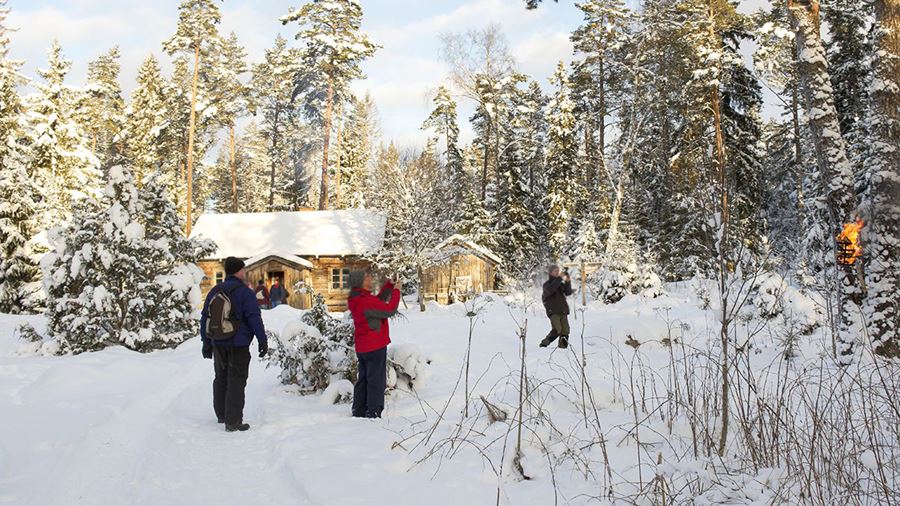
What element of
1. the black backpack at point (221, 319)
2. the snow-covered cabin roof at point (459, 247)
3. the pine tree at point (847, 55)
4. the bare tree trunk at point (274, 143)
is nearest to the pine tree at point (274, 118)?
the bare tree trunk at point (274, 143)

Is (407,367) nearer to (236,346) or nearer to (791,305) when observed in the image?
(236,346)

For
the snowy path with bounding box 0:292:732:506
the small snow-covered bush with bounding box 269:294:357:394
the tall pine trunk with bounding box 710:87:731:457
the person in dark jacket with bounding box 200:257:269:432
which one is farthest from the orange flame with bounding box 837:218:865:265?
the person in dark jacket with bounding box 200:257:269:432

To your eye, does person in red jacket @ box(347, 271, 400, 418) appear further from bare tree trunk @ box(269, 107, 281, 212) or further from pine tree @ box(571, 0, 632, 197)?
bare tree trunk @ box(269, 107, 281, 212)

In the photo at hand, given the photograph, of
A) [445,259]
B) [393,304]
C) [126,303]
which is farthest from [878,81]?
[445,259]

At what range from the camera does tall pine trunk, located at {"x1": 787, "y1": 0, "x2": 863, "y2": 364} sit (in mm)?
8008

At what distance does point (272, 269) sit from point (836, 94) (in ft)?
86.8

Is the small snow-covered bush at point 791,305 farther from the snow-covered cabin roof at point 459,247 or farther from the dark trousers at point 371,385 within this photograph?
the snow-covered cabin roof at point 459,247

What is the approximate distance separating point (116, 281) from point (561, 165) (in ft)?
89.9

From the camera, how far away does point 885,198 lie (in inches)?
293

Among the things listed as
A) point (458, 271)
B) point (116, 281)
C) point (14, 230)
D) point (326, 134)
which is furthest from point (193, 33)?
point (116, 281)

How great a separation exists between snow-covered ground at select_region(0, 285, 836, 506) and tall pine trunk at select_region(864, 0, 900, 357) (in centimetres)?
287

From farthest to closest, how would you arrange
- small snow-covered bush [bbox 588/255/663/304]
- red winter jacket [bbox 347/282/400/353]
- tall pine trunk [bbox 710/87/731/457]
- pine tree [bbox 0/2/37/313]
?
small snow-covered bush [bbox 588/255/663/304], pine tree [bbox 0/2/37/313], red winter jacket [bbox 347/282/400/353], tall pine trunk [bbox 710/87/731/457]

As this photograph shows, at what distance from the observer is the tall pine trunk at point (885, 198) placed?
23.2 feet

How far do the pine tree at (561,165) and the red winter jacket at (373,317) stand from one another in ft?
93.3
